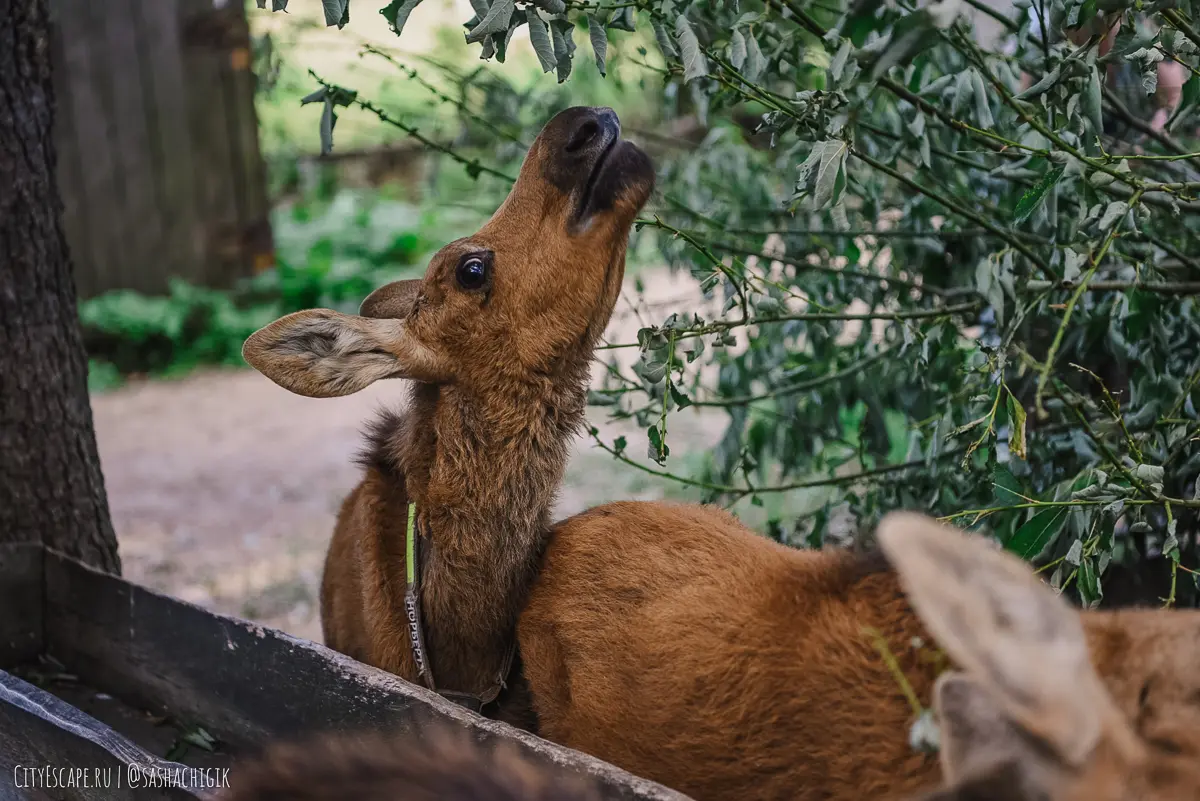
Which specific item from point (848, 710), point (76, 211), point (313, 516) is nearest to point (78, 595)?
point (848, 710)

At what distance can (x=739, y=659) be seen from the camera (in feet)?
7.52

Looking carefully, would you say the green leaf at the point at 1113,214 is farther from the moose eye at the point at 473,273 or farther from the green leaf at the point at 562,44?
the moose eye at the point at 473,273

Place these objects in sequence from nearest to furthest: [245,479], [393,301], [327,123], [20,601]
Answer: [393,301], [327,123], [20,601], [245,479]

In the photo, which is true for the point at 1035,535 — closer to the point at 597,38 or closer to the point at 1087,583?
the point at 1087,583

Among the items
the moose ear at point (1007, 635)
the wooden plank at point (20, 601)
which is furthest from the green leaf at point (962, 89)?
the wooden plank at point (20, 601)

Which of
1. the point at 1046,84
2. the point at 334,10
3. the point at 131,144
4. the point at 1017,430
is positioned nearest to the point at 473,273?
the point at 334,10

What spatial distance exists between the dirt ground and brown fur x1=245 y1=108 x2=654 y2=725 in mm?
1965

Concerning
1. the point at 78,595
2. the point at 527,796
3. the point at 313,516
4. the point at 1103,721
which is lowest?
the point at 313,516

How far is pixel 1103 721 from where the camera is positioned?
1.54 meters

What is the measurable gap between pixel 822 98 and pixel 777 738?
1653mm

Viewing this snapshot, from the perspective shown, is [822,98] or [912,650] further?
[822,98]

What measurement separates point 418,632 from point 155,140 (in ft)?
32.0

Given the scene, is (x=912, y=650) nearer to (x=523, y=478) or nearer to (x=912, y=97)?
(x=523, y=478)

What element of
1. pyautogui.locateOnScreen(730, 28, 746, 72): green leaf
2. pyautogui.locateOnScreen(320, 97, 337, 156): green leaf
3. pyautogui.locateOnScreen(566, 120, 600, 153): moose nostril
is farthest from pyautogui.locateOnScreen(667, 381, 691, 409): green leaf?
pyautogui.locateOnScreen(320, 97, 337, 156): green leaf
